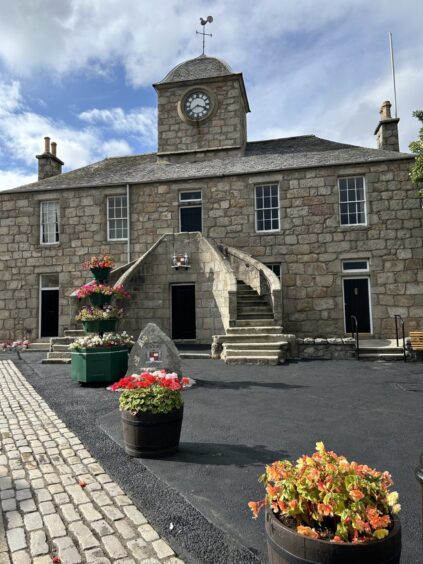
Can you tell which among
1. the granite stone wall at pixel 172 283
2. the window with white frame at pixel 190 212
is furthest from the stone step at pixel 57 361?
the window with white frame at pixel 190 212

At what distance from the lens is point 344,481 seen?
7.02ft

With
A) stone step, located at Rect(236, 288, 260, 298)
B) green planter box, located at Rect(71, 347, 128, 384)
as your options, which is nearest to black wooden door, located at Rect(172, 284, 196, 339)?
stone step, located at Rect(236, 288, 260, 298)

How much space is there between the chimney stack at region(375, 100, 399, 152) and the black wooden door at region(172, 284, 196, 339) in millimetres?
9543

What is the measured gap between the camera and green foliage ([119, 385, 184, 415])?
4602 mm

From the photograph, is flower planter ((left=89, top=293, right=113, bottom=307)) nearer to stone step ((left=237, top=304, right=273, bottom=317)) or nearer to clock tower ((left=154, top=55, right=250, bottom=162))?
stone step ((left=237, top=304, right=273, bottom=317))

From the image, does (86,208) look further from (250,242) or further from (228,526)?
(228,526)

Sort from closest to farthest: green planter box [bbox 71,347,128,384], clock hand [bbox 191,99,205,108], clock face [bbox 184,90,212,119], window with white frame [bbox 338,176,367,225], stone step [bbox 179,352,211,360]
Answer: green planter box [bbox 71,347,128,384], stone step [bbox 179,352,211,360], window with white frame [bbox 338,176,367,225], clock face [bbox 184,90,212,119], clock hand [bbox 191,99,205,108]

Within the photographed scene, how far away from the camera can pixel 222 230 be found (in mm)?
15992

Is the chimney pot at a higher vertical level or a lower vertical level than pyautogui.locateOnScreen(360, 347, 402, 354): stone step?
higher

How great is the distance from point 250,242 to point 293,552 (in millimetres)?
14053

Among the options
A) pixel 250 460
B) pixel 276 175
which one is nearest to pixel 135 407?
pixel 250 460

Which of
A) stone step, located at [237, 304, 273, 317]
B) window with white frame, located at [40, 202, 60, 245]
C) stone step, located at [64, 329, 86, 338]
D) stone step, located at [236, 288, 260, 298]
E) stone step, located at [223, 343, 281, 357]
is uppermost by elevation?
window with white frame, located at [40, 202, 60, 245]

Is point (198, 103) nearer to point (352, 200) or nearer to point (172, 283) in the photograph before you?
point (352, 200)

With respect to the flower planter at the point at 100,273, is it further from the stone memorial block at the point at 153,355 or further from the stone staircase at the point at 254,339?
the stone staircase at the point at 254,339
